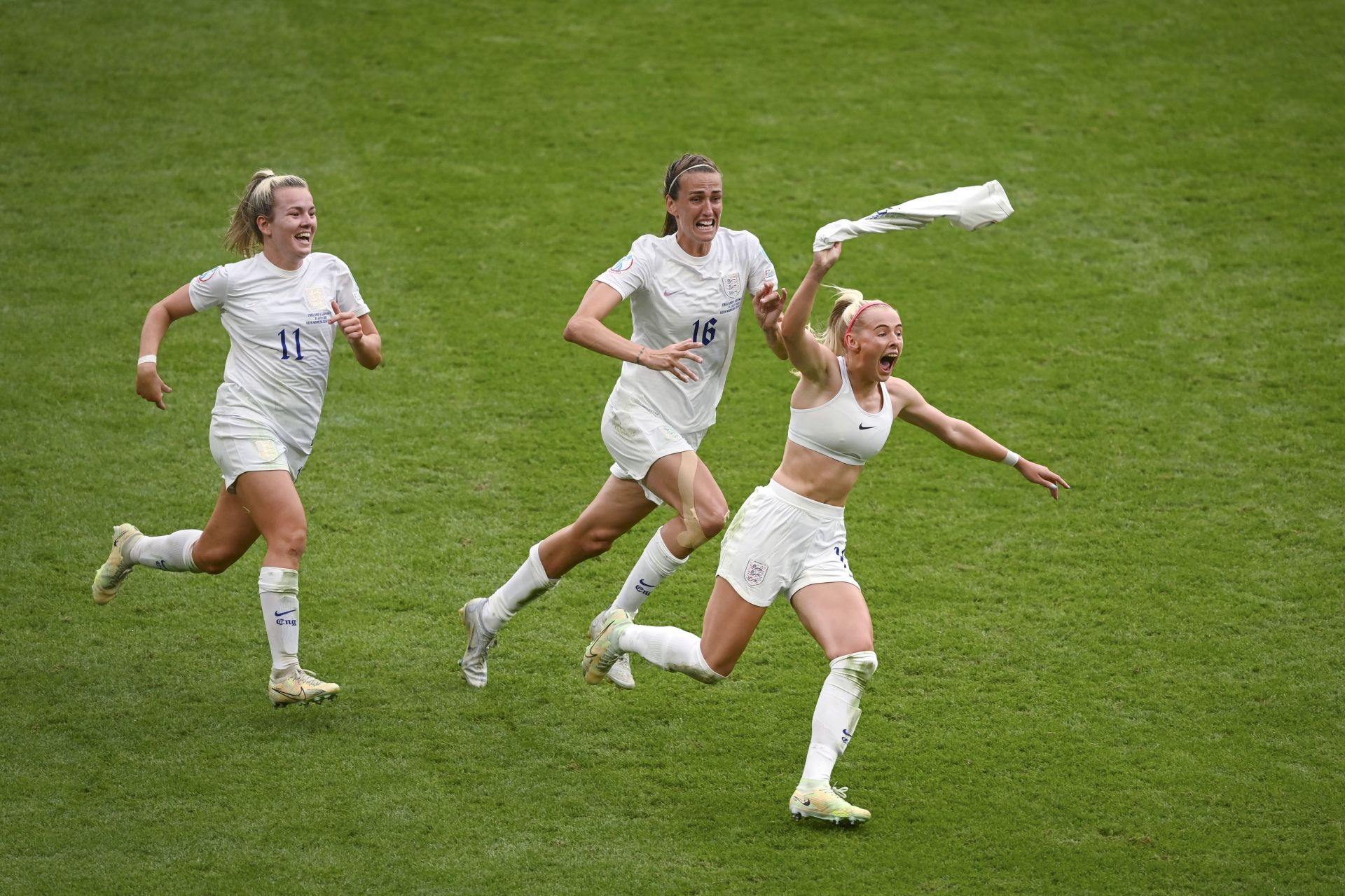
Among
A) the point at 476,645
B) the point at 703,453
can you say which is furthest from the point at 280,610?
the point at 703,453

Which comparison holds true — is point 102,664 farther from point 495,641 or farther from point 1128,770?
point 1128,770

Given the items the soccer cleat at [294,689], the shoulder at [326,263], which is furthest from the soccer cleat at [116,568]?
the shoulder at [326,263]

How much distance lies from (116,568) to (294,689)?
4.61 feet

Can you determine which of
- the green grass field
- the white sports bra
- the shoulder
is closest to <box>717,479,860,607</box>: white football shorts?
the white sports bra

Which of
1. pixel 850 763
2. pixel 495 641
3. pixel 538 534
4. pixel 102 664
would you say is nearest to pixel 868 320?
pixel 850 763

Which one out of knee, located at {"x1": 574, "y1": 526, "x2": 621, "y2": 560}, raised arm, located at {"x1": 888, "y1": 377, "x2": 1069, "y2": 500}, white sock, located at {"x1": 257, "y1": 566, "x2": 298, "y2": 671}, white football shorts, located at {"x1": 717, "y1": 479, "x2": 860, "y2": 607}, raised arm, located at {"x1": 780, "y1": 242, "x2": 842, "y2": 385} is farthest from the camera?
knee, located at {"x1": 574, "y1": 526, "x2": 621, "y2": 560}

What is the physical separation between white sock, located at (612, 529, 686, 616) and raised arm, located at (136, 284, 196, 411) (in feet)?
7.48

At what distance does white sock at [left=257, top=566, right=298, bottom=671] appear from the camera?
636 cm

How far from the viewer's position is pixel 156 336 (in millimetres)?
6480

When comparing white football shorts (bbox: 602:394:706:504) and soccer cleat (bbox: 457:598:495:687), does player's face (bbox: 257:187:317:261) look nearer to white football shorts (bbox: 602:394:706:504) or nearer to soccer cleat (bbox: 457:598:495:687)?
white football shorts (bbox: 602:394:706:504)

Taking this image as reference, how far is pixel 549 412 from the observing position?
31.8 feet

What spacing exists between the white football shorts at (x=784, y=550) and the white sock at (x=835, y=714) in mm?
375

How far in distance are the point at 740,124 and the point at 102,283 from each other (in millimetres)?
5745

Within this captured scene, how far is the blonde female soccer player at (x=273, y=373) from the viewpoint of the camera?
6.41m
